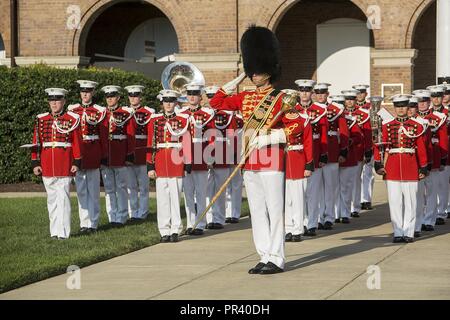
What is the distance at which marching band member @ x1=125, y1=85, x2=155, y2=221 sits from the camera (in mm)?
16266

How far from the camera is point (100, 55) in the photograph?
30625 millimetres

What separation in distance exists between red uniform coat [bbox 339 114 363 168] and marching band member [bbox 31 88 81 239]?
14.5 ft

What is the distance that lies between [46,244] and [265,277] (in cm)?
361

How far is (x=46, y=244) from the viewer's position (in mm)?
12812

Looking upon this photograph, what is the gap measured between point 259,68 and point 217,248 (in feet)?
9.02

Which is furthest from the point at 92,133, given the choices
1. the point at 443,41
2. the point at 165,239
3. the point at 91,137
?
the point at 443,41

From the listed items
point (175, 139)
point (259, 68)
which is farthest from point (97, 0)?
point (259, 68)

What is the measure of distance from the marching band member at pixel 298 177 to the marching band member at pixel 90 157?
8.65ft

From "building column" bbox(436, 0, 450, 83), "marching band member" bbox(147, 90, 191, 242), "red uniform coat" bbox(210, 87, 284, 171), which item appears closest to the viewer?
"red uniform coat" bbox(210, 87, 284, 171)

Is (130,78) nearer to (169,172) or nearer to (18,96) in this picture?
Result: (18,96)

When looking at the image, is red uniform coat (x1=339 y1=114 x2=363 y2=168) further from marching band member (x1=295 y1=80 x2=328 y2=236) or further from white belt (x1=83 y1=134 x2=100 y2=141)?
white belt (x1=83 y1=134 x2=100 y2=141)

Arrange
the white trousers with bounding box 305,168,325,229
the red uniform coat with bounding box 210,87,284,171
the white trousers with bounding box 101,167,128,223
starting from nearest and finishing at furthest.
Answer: the red uniform coat with bounding box 210,87,284,171
the white trousers with bounding box 305,168,325,229
the white trousers with bounding box 101,167,128,223

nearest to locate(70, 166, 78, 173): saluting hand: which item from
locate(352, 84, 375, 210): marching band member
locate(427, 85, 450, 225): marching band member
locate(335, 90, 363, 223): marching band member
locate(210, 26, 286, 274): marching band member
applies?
locate(210, 26, 286, 274): marching band member

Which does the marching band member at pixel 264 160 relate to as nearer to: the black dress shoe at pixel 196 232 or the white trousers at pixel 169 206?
the white trousers at pixel 169 206
